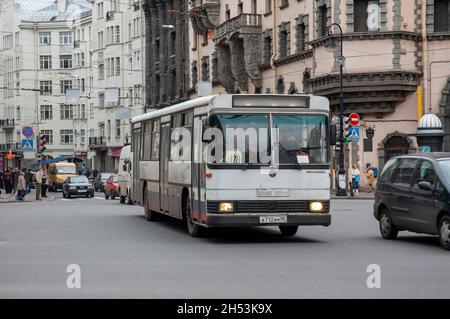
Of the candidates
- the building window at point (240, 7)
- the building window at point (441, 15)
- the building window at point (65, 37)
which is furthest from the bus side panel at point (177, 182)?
the building window at point (65, 37)

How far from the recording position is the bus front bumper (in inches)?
730

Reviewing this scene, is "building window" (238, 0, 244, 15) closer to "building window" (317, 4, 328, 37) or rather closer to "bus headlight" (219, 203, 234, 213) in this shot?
"building window" (317, 4, 328, 37)

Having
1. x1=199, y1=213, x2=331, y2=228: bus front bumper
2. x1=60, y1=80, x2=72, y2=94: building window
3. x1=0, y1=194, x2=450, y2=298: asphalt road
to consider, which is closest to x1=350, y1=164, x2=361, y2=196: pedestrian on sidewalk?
x1=0, y1=194, x2=450, y2=298: asphalt road

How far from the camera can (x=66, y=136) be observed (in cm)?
11994

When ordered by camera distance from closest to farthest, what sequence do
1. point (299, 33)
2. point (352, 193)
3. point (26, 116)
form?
point (352, 193) → point (299, 33) → point (26, 116)

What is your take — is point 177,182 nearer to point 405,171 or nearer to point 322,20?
point 405,171

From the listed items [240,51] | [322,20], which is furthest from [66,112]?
[322,20]

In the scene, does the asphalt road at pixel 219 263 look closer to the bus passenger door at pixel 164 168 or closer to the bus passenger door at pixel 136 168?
the bus passenger door at pixel 164 168

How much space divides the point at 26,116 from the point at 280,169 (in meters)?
108

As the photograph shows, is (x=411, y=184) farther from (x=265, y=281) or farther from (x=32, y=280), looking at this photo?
(x=32, y=280)

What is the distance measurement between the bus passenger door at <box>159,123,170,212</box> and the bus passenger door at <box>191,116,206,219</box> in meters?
3.01

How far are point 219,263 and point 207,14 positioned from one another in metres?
56.0
